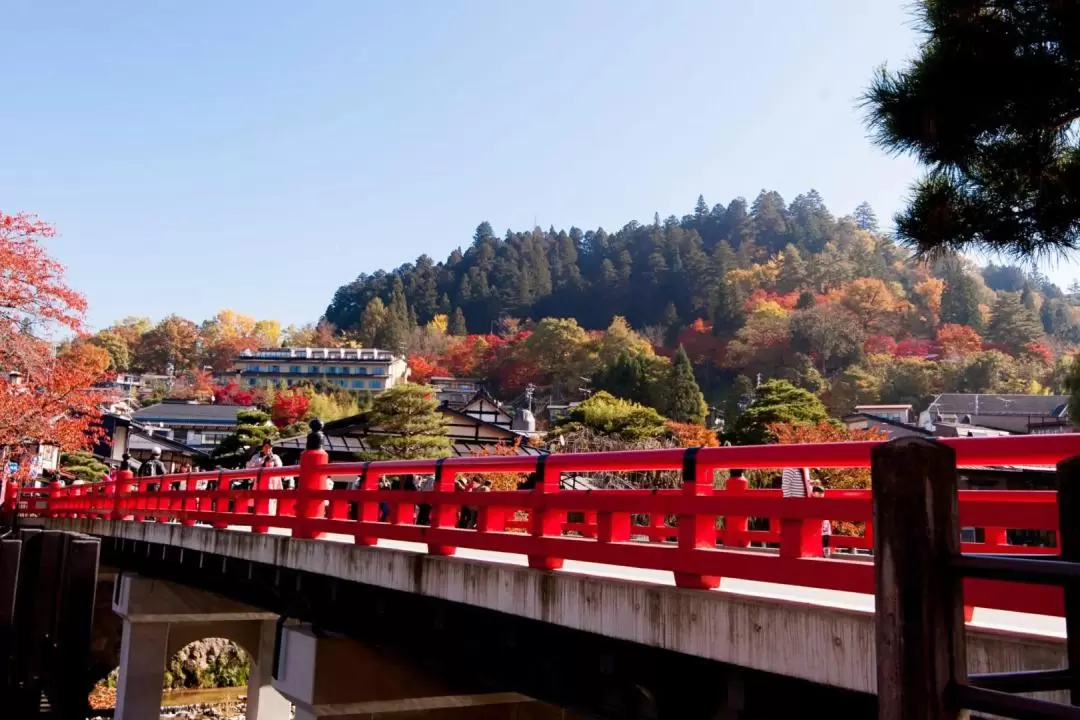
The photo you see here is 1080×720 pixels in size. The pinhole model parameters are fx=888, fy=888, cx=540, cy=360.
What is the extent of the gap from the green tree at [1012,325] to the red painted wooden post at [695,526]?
8241 cm

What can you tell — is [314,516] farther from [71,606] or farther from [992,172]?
A: [992,172]

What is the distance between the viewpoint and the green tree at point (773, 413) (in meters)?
33.2

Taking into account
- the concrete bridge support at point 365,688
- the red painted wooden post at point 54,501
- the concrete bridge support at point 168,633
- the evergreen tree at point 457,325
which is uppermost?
the evergreen tree at point 457,325

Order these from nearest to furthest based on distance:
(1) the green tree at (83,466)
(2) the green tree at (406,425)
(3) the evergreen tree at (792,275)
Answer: (1) the green tree at (83,466)
(2) the green tree at (406,425)
(3) the evergreen tree at (792,275)

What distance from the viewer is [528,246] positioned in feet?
497

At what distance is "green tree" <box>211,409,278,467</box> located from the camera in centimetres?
3662

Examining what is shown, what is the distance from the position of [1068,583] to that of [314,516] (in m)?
7.94

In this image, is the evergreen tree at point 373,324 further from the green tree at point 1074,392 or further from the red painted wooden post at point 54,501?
the green tree at point 1074,392

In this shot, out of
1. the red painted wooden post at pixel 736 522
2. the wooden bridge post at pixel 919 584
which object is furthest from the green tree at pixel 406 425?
the wooden bridge post at pixel 919 584

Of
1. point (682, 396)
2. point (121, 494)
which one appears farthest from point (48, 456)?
point (682, 396)

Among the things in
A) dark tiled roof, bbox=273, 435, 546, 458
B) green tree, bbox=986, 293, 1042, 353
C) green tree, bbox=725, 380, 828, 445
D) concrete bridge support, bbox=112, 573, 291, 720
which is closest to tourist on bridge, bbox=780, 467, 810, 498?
concrete bridge support, bbox=112, 573, 291, 720

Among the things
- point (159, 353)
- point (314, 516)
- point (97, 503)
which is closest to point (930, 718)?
point (314, 516)

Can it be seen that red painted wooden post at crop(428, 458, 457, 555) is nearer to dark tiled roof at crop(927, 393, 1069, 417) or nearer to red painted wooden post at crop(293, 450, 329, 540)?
red painted wooden post at crop(293, 450, 329, 540)

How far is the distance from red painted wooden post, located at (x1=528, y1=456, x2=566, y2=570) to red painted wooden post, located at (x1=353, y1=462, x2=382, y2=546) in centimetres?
243
